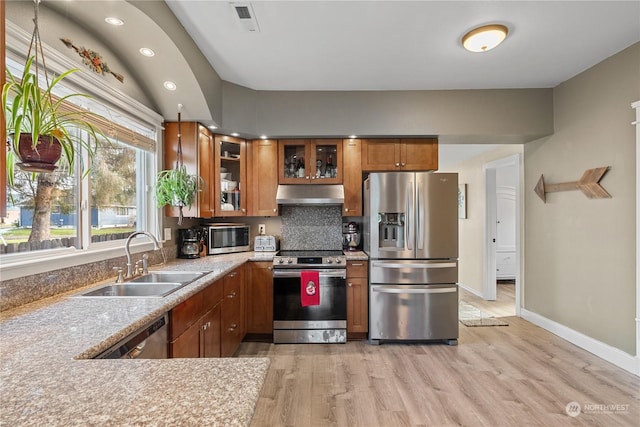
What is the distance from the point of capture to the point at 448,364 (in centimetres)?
271

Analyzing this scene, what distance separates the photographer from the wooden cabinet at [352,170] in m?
3.48

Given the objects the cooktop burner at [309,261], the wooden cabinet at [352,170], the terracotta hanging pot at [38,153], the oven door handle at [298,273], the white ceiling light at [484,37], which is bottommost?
the oven door handle at [298,273]

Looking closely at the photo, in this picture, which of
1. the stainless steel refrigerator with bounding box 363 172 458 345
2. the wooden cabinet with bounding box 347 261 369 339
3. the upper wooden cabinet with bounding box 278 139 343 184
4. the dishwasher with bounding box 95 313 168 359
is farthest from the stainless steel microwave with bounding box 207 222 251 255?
the dishwasher with bounding box 95 313 168 359

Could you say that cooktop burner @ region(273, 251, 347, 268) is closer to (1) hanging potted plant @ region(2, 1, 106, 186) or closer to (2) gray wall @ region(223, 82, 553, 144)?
(2) gray wall @ region(223, 82, 553, 144)

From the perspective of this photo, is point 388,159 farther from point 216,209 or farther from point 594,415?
point 594,415

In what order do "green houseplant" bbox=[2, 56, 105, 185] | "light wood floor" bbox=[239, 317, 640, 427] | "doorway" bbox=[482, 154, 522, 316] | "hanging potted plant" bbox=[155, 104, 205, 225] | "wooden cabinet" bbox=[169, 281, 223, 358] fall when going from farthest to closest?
"doorway" bbox=[482, 154, 522, 316]
"hanging potted plant" bbox=[155, 104, 205, 225]
"light wood floor" bbox=[239, 317, 640, 427]
"wooden cabinet" bbox=[169, 281, 223, 358]
"green houseplant" bbox=[2, 56, 105, 185]

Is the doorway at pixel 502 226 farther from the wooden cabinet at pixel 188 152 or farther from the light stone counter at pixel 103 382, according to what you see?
the light stone counter at pixel 103 382

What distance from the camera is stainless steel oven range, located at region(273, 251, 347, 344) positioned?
10.2 feet

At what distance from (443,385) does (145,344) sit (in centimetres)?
214

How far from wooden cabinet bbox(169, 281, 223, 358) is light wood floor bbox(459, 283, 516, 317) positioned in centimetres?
356

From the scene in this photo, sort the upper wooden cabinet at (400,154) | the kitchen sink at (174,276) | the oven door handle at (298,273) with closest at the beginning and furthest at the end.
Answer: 1. the kitchen sink at (174,276)
2. the oven door handle at (298,273)
3. the upper wooden cabinet at (400,154)

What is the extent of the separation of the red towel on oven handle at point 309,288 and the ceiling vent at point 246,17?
85.0 inches

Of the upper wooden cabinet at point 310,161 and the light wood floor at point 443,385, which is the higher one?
the upper wooden cabinet at point 310,161

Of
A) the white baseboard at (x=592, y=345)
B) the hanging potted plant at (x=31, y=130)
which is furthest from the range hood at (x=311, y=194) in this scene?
the white baseboard at (x=592, y=345)
